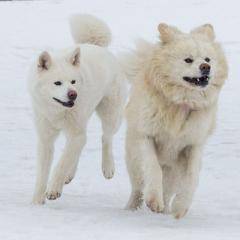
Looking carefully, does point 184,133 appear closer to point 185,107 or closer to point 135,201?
point 185,107

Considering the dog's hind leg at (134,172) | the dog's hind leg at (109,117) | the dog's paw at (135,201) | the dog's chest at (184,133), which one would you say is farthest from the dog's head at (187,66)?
the dog's hind leg at (109,117)

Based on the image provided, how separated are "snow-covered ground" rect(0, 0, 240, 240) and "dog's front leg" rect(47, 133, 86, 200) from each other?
0.14 m

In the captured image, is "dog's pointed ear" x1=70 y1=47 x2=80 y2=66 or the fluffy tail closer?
the fluffy tail

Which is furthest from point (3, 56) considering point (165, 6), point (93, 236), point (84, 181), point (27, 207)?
point (93, 236)

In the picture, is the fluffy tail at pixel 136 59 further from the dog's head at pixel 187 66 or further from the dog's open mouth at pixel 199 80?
the dog's open mouth at pixel 199 80

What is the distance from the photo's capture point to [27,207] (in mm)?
6211

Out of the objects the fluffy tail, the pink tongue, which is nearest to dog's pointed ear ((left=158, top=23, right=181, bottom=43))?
the fluffy tail

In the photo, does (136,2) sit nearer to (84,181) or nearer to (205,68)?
(84,181)

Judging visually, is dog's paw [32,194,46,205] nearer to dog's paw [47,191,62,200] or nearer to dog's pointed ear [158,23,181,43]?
dog's paw [47,191,62,200]

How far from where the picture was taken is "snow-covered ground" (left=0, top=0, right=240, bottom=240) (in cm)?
533

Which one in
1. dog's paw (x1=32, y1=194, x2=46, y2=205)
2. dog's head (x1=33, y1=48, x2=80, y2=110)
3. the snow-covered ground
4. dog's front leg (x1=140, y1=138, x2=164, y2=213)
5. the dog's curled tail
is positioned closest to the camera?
the snow-covered ground

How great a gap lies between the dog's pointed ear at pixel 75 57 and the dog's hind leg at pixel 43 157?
1.88 ft

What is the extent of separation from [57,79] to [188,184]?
1355mm

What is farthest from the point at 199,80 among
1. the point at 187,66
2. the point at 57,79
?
the point at 57,79
